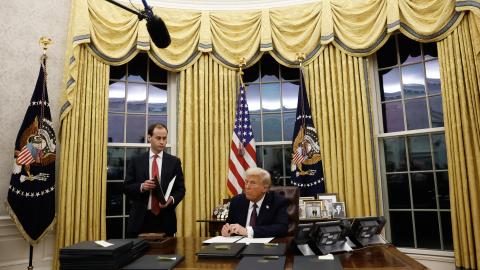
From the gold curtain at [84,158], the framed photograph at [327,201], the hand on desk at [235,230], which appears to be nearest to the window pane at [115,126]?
the gold curtain at [84,158]

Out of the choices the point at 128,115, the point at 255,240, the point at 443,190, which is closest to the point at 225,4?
the point at 128,115

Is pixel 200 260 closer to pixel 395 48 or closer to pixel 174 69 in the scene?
pixel 174 69

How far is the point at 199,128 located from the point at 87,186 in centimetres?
134

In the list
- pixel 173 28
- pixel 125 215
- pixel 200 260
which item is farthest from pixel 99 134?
pixel 200 260

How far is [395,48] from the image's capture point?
4148mm

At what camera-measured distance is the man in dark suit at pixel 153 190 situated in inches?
96.7

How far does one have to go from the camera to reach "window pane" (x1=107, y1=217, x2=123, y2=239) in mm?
4113

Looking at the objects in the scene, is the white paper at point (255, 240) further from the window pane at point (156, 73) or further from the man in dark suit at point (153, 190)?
the window pane at point (156, 73)

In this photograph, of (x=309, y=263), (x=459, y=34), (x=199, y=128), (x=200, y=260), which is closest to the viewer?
(x=309, y=263)

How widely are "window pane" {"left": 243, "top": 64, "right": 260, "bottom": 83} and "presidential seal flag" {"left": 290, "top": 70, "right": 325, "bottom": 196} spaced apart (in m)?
0.70

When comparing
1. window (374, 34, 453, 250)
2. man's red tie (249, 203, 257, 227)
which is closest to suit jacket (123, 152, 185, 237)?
Result: man's red tie (249, 203, 257, 227)

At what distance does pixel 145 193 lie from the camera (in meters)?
2.50

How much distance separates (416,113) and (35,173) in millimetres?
3872

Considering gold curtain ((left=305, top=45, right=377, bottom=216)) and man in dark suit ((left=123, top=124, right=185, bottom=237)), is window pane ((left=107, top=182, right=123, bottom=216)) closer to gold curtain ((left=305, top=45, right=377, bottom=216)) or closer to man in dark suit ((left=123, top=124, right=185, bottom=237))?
man in dark suit ((left=123, top=124, right=185, bottom=237))
